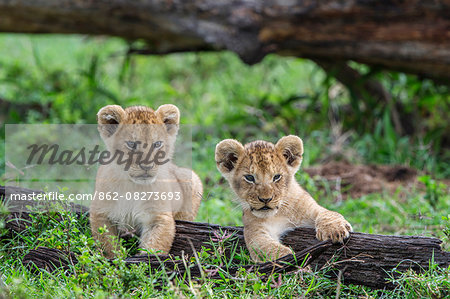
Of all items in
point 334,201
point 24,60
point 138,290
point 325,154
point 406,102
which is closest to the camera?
point 138,290

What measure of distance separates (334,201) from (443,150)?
260 centimetres

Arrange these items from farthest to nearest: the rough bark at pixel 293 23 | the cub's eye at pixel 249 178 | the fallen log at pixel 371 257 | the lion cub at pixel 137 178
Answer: the rough bark at pixel 293 23
the lion cub at pixel 137 178
the cub's eye at pixel 249 178
the fallen log at pixel 371 257

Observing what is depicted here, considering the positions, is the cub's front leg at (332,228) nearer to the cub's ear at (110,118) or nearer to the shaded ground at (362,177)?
the cub's ear at (110,118)

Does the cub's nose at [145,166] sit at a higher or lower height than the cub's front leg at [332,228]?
higher

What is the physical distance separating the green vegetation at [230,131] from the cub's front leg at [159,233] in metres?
0.20

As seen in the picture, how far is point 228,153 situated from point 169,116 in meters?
0.64

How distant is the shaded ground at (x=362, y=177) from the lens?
7926mm

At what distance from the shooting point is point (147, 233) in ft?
17.2

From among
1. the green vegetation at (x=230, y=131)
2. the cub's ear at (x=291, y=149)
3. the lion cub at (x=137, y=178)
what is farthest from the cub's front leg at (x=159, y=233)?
the cub's ear at (x=291, y=149)

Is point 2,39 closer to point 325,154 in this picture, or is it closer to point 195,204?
point 325,154

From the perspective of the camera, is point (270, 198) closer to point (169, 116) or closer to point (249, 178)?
point (249, 178)

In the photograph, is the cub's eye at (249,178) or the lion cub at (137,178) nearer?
the cub's eye at (249,178)

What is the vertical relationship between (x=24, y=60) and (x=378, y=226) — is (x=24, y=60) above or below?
below

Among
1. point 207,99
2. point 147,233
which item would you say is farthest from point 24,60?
point 147,233
